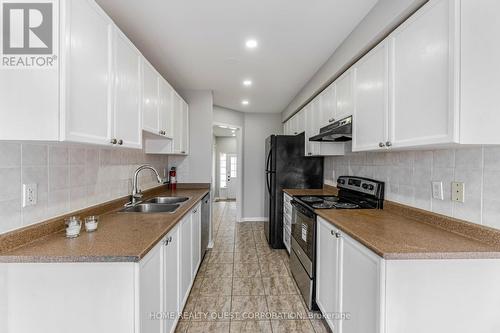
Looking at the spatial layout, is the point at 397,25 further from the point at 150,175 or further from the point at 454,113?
the point at 150,175

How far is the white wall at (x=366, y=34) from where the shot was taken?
5.13 ft

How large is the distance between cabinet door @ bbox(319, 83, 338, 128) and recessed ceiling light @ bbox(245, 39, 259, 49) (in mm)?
906

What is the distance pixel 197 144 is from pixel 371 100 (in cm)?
262

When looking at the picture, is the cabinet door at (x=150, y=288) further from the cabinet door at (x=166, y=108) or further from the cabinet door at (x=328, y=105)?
the cabinet door at (x=328, y=105)

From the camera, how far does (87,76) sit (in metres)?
1.30

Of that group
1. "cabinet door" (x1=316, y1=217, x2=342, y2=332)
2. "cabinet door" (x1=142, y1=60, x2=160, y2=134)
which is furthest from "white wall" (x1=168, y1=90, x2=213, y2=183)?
"cabinet door" (x1=316, y1=217, x2=342, y2=332)

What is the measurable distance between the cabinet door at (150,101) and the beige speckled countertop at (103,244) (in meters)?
0.86

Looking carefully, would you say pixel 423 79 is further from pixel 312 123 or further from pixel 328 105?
pixel 312 123

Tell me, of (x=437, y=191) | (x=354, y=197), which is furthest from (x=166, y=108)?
(x=437, y=191)

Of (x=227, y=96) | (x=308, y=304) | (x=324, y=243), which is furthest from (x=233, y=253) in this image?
(x=227, y=96)

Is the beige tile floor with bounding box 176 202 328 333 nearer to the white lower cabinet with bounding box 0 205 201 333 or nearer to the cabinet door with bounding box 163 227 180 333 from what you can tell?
the cabinet door with bounding box 163 227 180 333

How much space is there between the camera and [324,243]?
Answer: 1.97 meters

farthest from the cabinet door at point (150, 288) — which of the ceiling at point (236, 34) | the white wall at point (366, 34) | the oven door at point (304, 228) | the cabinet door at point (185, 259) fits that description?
the white wall at point (366, 34)

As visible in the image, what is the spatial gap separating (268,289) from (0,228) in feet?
7.24
